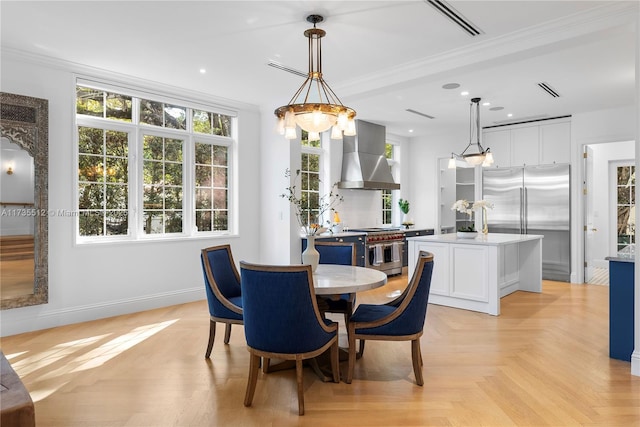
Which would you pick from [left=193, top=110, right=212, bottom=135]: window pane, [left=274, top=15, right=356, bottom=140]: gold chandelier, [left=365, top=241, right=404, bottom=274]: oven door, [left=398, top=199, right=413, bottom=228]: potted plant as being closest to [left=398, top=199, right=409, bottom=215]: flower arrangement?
[left=398, top=199, right=413, bottom=228]: potted plant

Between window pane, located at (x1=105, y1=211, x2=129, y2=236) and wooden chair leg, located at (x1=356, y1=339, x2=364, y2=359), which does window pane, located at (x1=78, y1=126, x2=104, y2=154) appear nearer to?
window pane, located at (x1=105, y1=211, x2=129, y2=236)

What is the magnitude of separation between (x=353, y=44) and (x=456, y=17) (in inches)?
37.2

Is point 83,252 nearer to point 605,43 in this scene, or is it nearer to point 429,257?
point 429,257

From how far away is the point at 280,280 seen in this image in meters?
2.35

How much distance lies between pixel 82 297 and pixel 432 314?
12.8 ft

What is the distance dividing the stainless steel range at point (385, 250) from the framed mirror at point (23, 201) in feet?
14.0

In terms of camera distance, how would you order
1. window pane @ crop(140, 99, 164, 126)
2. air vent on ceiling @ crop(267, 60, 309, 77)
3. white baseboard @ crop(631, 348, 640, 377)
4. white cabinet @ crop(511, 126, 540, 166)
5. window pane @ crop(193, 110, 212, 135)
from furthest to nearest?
white cabinet @ crop(511, 126, 540, 166), window pane @ crop(193, 110, 212, 135), window pane @ crop(140, 99, 164, 126), air vent on ceiling @ crop(267, 60, 309, 77), white baseboard @ crop(631, 348, 640, 377)

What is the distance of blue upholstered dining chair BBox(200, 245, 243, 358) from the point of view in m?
3.21

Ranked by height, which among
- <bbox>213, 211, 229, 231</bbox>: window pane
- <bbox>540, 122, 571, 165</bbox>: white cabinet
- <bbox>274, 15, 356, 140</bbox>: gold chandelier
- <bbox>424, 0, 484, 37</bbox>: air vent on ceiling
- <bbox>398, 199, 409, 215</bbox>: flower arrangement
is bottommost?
<bbox>213, 211, 229, 231</bbox>: window pane

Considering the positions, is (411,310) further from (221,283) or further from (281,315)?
(221,283)

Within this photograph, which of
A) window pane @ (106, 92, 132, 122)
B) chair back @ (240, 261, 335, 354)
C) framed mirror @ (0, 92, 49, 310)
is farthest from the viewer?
window pane @ (106, 92, 132, 122)

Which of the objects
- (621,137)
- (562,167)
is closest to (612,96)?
(621,137)

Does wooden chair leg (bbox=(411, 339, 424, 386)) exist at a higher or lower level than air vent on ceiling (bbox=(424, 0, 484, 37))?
lower

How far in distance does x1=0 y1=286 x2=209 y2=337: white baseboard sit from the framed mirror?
0.43 ft
